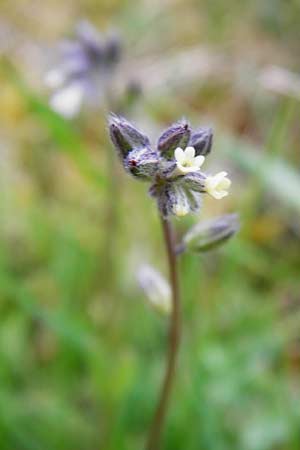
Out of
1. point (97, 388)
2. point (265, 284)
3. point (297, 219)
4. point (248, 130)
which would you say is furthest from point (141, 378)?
point (248, 130)

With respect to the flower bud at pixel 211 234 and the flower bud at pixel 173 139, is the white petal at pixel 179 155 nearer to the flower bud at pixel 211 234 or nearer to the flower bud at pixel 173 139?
the flower bud at pixel 173 139

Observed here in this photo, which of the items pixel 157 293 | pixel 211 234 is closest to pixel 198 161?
pixel 211 234

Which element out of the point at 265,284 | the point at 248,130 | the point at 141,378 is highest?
the point at 248,130

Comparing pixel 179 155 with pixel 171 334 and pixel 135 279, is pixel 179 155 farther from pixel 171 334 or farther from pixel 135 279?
pixel 135 279

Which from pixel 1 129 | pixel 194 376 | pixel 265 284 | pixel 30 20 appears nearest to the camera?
pixel 194 376

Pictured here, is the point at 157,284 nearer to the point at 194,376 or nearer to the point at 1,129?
the point at 194,376

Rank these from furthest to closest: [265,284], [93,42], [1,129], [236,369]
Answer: [1,129], [265,284], [93,42], [236,369]

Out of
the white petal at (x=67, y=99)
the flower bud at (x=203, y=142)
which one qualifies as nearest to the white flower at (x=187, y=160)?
the flower bud at (x=203, y=142)
